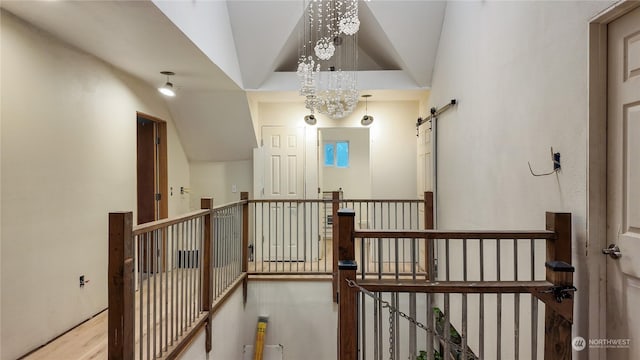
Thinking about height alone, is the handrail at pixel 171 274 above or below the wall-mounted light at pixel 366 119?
below

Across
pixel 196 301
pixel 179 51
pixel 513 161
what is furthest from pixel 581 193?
pixel 179 51

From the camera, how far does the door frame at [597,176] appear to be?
63.4 inches

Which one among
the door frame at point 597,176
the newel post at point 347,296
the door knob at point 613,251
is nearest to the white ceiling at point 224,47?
the newel post at point 347,296

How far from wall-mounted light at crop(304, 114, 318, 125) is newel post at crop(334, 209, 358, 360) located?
3991 millimetres

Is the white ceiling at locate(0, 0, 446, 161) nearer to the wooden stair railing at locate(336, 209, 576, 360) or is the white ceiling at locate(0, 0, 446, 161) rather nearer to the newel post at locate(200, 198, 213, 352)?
the newel post at locate(200, 198, 213, 352)

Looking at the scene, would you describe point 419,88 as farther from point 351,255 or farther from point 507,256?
point 351,255

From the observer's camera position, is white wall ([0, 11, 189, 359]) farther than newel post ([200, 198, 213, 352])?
No

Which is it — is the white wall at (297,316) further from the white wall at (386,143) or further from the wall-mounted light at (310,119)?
the wall-mounted light at (310,119)

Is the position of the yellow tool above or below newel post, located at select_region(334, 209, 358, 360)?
below

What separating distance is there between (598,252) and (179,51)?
3.54 meters

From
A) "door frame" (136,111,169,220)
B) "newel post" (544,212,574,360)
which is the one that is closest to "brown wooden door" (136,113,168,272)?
"door frame" (136,111,169,220)

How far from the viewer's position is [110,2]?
236 centimetres

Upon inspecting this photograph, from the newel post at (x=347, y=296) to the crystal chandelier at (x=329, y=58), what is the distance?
6.37 feet

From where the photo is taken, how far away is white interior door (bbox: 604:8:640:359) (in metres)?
1.46
